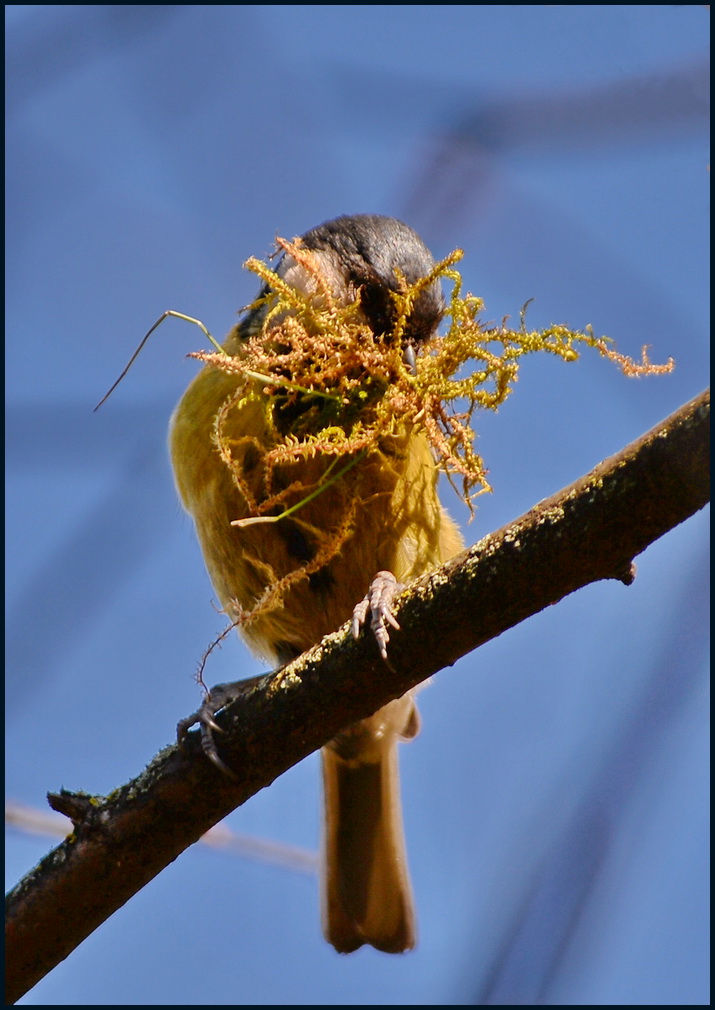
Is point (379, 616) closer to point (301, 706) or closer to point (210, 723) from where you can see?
point (301, 706)

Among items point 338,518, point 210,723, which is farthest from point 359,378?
point 210,723

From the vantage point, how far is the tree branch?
176 cm

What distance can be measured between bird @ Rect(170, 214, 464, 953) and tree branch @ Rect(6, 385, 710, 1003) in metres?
0.08

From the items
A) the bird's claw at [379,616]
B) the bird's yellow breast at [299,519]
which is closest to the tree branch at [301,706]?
the bird's claw at [379,616]

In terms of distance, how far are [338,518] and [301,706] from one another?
735mm

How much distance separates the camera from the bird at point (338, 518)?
2.56 meters

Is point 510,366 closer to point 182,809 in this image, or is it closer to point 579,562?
point 579,562

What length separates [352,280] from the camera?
312 cm

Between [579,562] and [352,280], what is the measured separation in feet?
5.32

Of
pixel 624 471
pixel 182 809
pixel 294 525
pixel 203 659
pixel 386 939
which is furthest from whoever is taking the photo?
pixel 386 939

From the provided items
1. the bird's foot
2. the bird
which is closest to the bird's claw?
the bird

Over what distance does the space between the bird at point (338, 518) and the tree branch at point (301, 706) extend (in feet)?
0.27

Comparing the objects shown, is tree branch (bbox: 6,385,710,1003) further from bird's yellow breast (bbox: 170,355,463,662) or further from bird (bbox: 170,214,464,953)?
bird's yellow breast (bbox: 170,355,463,662)

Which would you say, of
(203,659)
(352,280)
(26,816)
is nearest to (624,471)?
(203,659)
